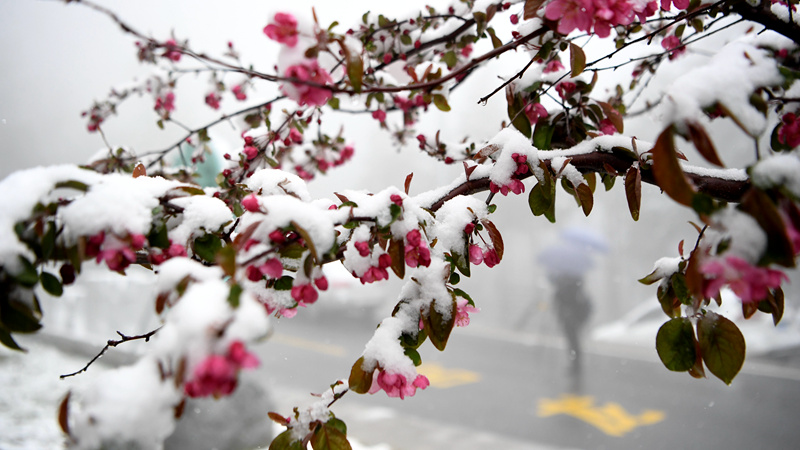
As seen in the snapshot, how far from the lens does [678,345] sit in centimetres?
57

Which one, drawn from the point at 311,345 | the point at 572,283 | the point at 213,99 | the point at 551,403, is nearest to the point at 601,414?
the point at 551,403

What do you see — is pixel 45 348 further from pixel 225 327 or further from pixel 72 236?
pixel 225 327

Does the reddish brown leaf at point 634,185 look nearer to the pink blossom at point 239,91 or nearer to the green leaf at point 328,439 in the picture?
the green leaf at point 328,439

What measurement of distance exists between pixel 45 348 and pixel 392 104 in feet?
8.69

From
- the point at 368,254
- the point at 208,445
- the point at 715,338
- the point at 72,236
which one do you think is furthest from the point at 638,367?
the point at 72,236

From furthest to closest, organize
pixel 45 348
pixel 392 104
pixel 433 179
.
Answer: pixel 433 179 → pixel 45 348 → pixel 392 104

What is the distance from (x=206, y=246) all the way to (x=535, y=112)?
0.63m

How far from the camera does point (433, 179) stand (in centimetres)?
471

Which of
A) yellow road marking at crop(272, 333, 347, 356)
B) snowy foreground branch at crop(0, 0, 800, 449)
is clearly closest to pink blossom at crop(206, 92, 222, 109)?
snowy foreground branch at crop(0, 0, 800, 449)

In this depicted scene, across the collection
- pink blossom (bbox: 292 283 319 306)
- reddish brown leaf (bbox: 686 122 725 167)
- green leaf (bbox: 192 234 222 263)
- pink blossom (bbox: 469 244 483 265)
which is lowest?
pink blossom (bbox: 292 283 319 306)

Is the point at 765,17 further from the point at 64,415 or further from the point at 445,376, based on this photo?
the point at 445,376

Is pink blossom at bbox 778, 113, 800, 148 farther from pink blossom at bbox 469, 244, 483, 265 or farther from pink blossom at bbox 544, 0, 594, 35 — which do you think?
pink blossom at bbox 469, 244, 483, 265

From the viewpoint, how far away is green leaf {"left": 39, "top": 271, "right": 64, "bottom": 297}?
0.41m

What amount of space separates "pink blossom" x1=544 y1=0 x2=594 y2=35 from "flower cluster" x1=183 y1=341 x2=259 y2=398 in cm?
49
